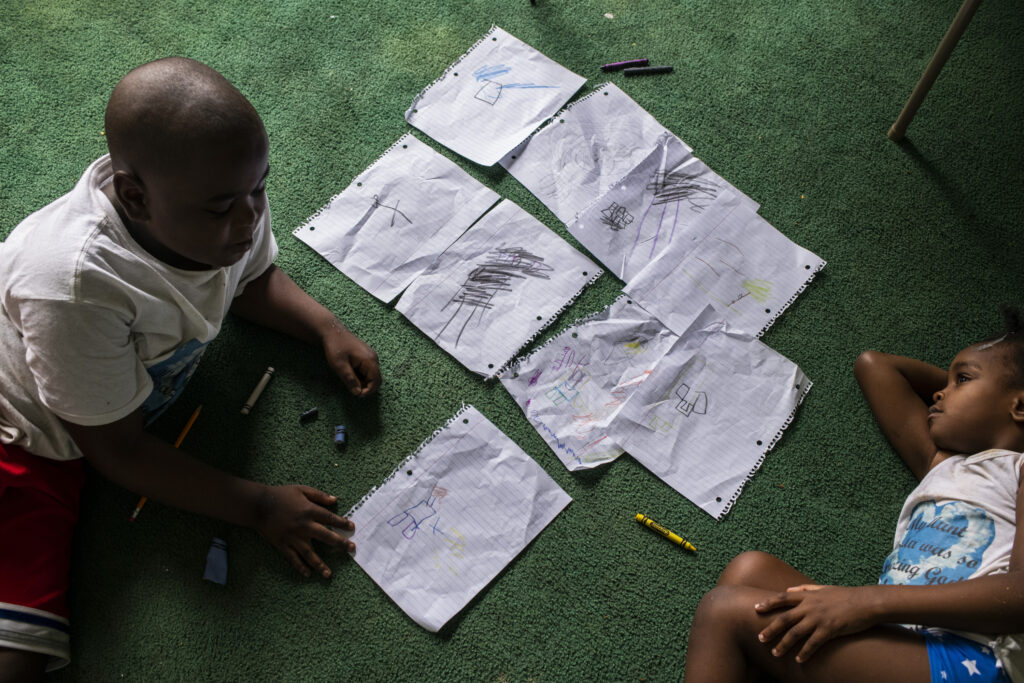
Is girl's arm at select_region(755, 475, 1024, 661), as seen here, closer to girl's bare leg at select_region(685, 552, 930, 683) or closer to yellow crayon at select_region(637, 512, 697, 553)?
girl's bare leg at select_region(685, 552, 930, 683)

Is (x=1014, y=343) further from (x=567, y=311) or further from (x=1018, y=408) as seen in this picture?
(x=567, y=311)

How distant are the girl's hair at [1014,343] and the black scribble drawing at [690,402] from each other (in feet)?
1.28

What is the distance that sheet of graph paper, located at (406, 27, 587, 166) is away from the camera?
1.37 metres

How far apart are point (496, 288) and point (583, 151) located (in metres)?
0.31

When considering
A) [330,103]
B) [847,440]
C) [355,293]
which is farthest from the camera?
[330,103]

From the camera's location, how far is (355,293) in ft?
4.08

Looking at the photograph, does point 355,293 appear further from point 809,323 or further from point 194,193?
point 809,323

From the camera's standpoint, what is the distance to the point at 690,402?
116 cm

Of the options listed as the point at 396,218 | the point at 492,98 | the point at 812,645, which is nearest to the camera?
the point at 812,645

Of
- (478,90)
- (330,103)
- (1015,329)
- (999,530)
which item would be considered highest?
(1015,329)

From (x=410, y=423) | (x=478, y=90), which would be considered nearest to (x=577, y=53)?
(x=478, y=90)

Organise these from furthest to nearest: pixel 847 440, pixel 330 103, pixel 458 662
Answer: pixel 330 103 < pixel 847 440 < pixel 458 662

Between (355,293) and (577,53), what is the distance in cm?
64

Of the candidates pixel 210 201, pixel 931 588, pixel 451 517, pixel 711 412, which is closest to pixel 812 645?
pixel 931 588
